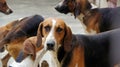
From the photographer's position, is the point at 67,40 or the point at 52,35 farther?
the point at 67,40

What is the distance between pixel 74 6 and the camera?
18.0 feet

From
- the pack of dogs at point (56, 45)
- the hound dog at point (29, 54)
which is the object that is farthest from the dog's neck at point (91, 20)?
the hound dog at point (29, 54)

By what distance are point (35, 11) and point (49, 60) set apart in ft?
16.7

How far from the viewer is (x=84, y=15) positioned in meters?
5.54

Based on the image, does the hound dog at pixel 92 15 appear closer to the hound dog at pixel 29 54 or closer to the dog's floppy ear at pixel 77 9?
the dog's floppy ear at pixel 77 9

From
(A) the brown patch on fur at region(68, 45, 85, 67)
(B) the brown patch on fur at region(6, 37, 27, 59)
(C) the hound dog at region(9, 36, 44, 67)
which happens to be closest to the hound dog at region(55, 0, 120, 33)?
(B) the brown patch on fur at region(6, 37, 27, 59)

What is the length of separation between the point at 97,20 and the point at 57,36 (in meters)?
1.90

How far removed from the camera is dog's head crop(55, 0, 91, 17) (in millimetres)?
5453

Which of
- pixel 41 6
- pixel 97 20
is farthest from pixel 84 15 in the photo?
pixel 41 6

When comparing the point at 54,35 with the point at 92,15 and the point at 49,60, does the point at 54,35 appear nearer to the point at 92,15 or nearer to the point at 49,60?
the point at 49,60

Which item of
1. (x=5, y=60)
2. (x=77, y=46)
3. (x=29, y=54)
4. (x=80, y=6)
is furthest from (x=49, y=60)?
A: (x=80, y=6)

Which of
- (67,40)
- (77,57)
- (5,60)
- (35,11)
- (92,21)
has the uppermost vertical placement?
(67,40)

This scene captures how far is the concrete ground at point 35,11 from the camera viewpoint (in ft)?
24.7

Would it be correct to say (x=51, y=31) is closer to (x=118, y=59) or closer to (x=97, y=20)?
(x=118, y=59)
